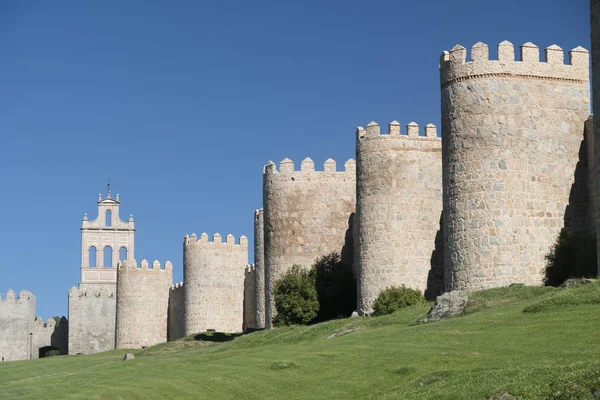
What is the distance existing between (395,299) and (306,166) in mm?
10635

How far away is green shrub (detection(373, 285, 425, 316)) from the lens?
36656 mm

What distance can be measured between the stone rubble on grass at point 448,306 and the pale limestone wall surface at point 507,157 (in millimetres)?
2550

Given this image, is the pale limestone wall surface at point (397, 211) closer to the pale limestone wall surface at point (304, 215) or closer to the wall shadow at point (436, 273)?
the wall shadow at point (436, 273)

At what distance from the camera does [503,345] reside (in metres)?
21.9

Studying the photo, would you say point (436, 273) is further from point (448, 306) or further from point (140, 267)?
point (140, 267)

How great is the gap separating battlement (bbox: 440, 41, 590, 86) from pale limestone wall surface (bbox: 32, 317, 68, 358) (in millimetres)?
46614

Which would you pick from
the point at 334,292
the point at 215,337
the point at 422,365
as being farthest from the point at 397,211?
the point at 422,365

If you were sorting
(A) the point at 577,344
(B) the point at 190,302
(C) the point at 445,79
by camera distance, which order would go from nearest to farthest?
(A) the point at 577,344
(C) the point at 445,79
(B) the point at 190,302

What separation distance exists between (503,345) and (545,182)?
11.2 metres

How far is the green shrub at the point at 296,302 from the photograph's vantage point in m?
43.4

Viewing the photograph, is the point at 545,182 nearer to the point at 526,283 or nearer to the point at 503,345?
the point at 526,283

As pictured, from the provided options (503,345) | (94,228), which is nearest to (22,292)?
(94,228)

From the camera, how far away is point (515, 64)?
3272cm

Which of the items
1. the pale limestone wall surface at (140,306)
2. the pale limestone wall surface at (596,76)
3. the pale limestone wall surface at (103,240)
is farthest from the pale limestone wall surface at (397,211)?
the pale limestone wall surface at (103,240)
